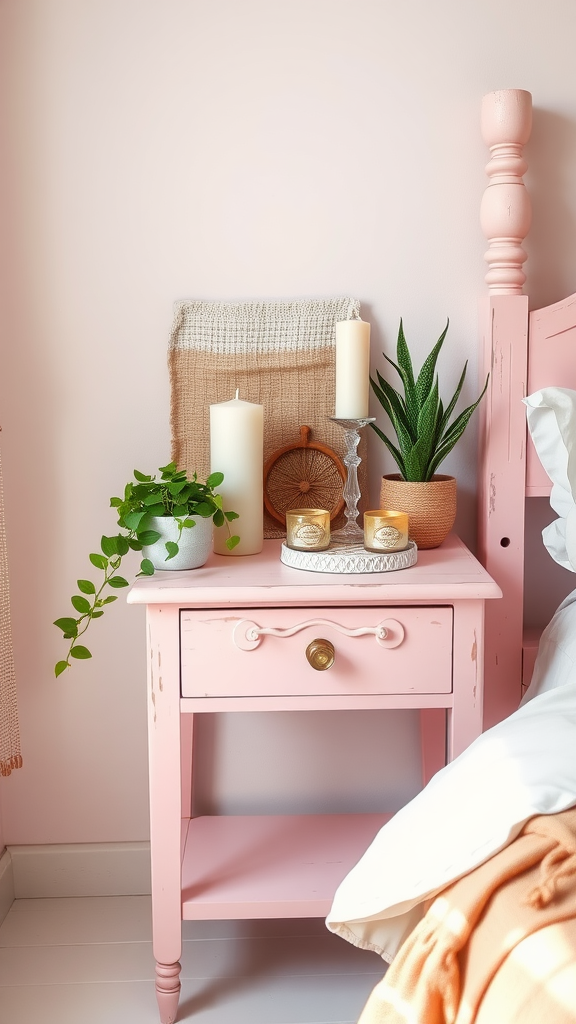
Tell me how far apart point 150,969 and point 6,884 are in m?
0.35

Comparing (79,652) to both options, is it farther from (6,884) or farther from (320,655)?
(6,884)

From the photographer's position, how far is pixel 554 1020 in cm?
67

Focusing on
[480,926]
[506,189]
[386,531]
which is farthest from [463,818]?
[506,189]

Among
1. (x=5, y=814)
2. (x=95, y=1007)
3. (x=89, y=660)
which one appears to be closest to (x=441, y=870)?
(x=95, y=1007)

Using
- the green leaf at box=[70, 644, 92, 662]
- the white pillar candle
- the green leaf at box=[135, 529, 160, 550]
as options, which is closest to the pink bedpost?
the white pillar candle

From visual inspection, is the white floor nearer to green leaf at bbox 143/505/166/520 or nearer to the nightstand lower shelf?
the nightstand lower shelf

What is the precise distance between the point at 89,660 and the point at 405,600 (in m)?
0.68

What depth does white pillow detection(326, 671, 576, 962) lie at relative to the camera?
0.84 metres

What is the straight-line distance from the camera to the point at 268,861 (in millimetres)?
1459

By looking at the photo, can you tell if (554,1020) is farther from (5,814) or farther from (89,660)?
(5,814)

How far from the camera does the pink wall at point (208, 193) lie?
1.52 m

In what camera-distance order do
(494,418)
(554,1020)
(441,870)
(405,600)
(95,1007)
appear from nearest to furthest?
1. (554,1020)
2. (441,870)
3. (405,600)
4. (95,1007)
5. (494,418)

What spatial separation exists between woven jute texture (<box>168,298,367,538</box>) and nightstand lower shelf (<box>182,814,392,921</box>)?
532 millimetres

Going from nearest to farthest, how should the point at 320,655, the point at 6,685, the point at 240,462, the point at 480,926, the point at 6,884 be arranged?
1. the point at 480,926
2. the point at 320,655
3. the point at 240,462
4. the point at 6,685
5. the point at 6,884
